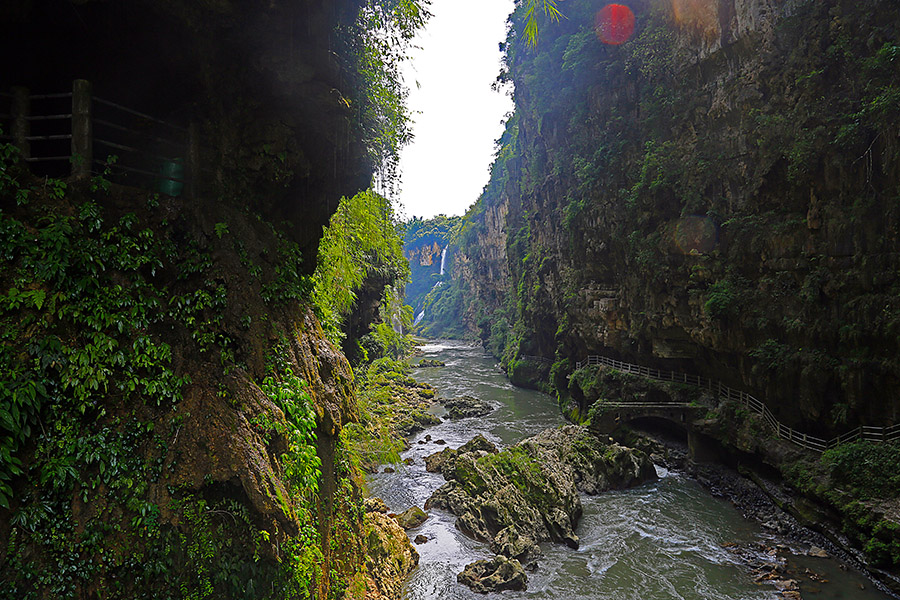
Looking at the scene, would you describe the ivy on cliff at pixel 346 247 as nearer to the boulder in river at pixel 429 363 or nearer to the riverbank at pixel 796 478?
the riverbank at pixel 796 478

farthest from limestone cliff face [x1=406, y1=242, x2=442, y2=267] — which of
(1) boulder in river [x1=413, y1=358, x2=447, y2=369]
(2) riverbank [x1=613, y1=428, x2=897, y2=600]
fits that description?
(2) riverbank [x1=613, y1=428, x2=897, y2=600]

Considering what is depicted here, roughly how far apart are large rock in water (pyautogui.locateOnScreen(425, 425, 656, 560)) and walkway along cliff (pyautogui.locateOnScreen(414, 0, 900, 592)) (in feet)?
17.2

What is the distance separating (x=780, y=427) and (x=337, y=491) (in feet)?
54.9

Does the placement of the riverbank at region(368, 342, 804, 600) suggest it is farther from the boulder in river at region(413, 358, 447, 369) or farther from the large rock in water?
the boulder in river at region(413, 358, 447, 369)

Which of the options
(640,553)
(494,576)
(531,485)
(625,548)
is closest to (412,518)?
(494,576)

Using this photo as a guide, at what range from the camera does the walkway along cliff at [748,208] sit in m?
13.5

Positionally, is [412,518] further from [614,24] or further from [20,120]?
[614,24]

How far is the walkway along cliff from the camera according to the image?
13.5m

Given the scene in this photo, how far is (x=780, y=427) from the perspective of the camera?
16047mm

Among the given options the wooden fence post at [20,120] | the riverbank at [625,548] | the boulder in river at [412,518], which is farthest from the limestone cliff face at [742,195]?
the wooden fence post at [20,120]

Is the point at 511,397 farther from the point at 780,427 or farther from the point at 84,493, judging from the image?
the point at 84,493

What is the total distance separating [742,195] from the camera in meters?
18.3

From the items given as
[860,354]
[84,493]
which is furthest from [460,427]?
[84,493]

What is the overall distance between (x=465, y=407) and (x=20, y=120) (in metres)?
26.5
